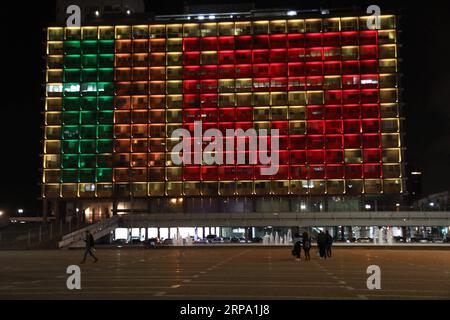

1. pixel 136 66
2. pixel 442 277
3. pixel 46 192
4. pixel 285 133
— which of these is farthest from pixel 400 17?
pixel 442 277

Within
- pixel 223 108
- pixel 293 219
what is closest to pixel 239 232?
pixel 293 219

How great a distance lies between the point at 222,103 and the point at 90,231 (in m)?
55.2

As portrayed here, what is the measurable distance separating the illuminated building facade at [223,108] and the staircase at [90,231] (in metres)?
17.5

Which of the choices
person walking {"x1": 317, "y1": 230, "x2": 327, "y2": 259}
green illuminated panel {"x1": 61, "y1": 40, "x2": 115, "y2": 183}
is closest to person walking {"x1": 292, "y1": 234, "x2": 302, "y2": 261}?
person walking {"x1": 317, "y1": 230, "x2": 327, "y2": 259}

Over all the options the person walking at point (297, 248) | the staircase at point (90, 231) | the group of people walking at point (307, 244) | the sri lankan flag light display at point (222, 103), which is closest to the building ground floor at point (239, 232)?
the sri lankan flag light display at point (222, 103)

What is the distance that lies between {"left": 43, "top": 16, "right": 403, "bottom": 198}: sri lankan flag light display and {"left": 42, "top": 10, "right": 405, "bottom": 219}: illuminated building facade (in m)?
0.20

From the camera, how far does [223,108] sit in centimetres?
11344

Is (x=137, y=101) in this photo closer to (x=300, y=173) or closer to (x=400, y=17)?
(x=300, y=173)

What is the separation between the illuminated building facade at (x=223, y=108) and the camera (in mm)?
109938

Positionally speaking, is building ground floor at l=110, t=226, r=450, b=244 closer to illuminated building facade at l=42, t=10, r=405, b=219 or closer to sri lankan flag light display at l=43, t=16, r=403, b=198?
illuminated building facade at l=42, t=10, r=405, b=219

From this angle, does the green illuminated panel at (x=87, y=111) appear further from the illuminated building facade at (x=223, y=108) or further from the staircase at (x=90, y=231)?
the staircase at (x=90, y=231)

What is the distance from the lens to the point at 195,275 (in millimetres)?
23359

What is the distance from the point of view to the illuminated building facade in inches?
4328
